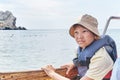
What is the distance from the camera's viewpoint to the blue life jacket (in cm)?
345

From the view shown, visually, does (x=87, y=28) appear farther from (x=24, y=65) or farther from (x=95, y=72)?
(x=24, y=65)

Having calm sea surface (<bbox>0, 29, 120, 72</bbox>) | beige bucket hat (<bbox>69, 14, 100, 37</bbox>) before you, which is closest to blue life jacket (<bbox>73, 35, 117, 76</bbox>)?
beige bucket hat (<bbox>69, 14, 100, 37</bbox>)

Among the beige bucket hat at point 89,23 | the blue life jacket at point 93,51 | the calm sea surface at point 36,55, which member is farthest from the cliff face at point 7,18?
the beige bucket hat at point 89,23

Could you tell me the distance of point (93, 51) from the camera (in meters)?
3.45

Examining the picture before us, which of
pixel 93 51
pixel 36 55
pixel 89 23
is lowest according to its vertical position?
pixel 36 55

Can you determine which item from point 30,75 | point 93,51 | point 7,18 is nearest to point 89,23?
point 93,51

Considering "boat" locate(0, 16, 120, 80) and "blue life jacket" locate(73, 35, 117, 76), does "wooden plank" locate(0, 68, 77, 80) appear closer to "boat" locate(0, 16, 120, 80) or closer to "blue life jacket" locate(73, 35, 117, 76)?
"boat" locate(0, 16, 120, 80)

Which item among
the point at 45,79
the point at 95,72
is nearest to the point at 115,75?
the point at 95,72

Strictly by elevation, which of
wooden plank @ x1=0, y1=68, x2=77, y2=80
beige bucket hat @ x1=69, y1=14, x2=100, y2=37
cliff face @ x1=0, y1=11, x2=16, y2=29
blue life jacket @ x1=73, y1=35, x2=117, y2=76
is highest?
beige bucket hat @ x1=69, y1=14, x2=100, y2=37

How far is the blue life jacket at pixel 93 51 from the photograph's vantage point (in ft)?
11.3

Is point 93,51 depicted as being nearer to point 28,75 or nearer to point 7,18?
point 28,75

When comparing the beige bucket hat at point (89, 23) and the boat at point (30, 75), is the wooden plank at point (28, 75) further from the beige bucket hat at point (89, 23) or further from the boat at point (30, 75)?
the beige bucket hat at point (89, 23)

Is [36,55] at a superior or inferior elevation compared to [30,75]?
inferior

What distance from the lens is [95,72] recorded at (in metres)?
3.33
